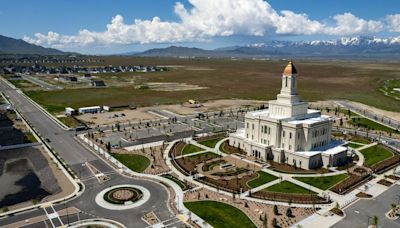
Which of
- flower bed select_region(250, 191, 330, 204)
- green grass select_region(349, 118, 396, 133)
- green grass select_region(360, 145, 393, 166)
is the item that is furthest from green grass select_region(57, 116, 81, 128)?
green grass select_region(349, 118, 396, 133)

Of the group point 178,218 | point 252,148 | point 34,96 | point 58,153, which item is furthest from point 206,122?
point 34,96

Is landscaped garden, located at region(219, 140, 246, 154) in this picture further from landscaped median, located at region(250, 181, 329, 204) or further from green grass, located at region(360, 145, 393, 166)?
green grass, located at region(360, 145, 393, 166)

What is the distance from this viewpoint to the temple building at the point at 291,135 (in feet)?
255

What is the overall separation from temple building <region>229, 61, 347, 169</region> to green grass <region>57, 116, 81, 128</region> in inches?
2302

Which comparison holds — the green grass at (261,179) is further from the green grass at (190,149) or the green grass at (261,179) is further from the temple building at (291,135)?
the green grass at (190,149)

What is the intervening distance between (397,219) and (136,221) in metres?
40.7

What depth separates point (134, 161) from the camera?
81125 mm

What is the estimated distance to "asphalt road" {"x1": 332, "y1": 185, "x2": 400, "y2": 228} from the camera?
53.6m

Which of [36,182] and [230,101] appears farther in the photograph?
[230,101]

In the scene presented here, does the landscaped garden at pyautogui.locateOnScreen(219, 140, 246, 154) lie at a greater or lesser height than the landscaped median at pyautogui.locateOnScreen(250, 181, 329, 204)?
greater

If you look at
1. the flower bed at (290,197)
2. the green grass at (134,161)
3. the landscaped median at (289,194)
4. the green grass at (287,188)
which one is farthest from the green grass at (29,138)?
the green grass at (287,188)

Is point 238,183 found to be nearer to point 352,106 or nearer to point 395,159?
point 395,159

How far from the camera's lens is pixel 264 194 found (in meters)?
63.5

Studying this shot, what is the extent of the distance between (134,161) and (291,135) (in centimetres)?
3624
